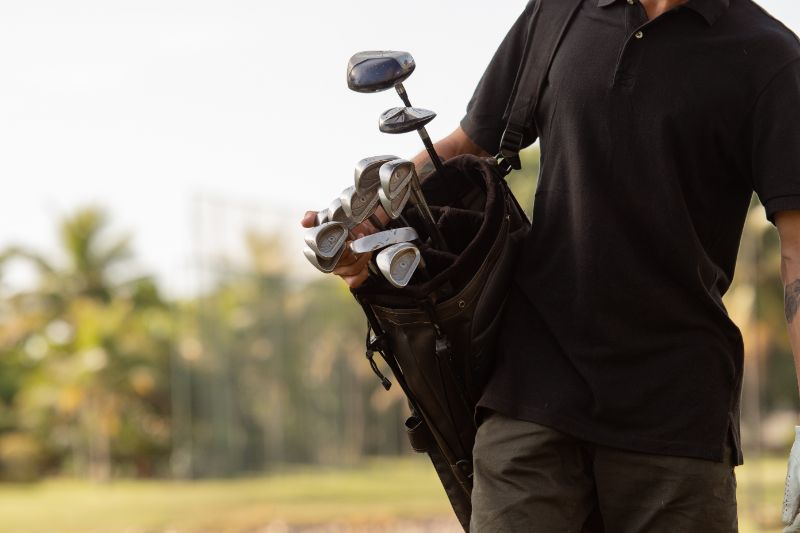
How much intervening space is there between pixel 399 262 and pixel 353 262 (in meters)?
0.14

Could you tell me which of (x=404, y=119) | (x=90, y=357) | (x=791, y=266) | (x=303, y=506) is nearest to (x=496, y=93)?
(x=404, y=119)

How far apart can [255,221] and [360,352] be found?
371 centimetres

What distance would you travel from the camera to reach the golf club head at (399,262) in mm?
2707

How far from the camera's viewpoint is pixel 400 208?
283cm

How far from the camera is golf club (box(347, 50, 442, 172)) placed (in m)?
2.97

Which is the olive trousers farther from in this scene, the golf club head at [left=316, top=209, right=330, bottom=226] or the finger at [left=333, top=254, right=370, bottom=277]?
the golf club head at [left=316, top=209, right=330, bottom=226]

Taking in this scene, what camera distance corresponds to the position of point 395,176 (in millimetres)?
2764

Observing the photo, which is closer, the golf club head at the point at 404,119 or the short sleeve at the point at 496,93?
the golf club head at the point at 404,119

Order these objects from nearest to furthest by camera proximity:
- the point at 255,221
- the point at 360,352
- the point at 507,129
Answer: the point at 507,129 → the point at 255,221 → the point at 360,352

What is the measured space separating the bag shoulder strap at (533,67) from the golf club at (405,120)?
200 mm

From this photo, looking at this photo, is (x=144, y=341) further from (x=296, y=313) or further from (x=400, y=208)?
(x=400, y=208)

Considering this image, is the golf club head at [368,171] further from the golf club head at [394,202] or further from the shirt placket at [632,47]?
the shirt placket at [632,47]

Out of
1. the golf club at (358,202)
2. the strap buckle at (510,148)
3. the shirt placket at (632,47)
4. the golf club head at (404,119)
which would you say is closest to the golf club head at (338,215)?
the golf club at (358,202)

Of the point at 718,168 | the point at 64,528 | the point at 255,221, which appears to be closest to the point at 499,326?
the point at 718,168
